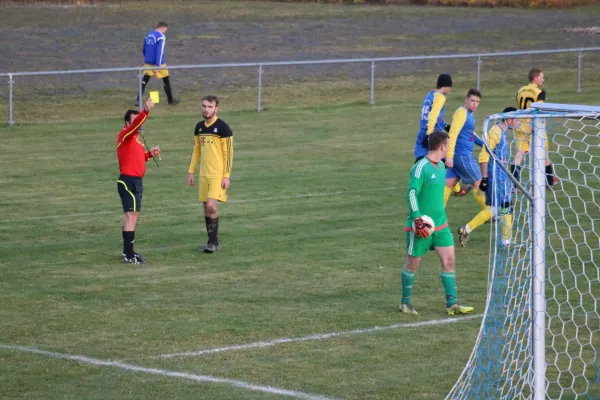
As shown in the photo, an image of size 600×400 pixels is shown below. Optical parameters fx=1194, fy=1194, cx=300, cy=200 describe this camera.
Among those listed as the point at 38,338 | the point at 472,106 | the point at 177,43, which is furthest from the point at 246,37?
the point at 38,338

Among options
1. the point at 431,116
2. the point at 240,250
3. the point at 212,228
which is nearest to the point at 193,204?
the point at 240,250

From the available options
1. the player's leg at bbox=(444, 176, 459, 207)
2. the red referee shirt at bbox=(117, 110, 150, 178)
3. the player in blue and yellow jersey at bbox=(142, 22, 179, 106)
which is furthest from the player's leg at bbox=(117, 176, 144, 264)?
the player in blue and yellow jersey at bbox=(142, 22, 179, 106)

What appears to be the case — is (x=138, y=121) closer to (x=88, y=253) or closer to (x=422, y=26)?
(x=88, y=253)

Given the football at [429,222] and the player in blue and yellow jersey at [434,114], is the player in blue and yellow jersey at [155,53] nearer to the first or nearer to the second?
the player in blue and yellow jersey at [434,114]

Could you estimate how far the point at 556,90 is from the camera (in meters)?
33.4

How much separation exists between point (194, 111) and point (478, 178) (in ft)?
47.2

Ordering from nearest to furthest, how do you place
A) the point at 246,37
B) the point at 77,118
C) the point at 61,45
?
the point at 77,118 → the point at 61,45 → the point at 246,37

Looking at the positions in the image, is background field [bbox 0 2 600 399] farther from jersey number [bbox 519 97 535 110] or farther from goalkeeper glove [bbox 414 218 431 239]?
jersey number [bbox 519 97 535 110]

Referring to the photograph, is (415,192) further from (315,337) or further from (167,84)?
(167,84)

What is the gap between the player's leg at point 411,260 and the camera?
39.9 ft

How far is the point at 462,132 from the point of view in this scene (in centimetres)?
1702

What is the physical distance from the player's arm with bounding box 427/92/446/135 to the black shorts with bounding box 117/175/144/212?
4645 mm

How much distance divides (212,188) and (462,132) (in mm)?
3867

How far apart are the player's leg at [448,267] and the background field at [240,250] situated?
0.72 feet
